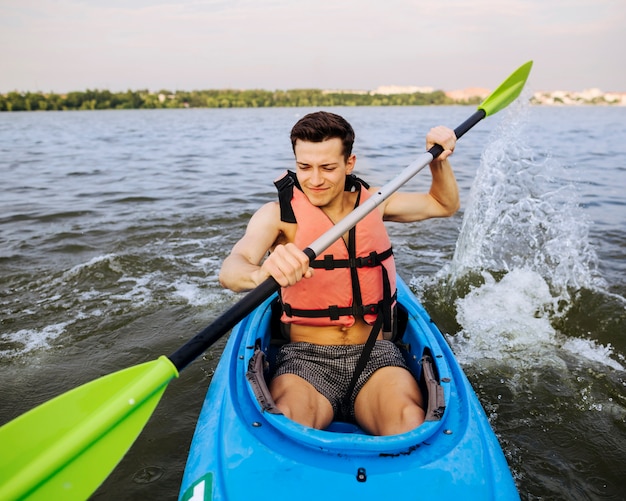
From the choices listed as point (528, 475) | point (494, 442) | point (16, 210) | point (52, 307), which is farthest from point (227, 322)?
point (16, 210)

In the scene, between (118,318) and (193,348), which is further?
(118,318)

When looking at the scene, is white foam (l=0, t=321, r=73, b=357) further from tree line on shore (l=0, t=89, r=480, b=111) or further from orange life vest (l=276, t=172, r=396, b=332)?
tree line on shore (l=0, t=89, r=480, b=111)

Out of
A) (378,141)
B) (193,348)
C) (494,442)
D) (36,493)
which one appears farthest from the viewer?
(378,141)

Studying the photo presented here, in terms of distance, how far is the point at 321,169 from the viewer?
2381mm

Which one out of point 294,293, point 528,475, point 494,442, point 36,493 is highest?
point 294,293

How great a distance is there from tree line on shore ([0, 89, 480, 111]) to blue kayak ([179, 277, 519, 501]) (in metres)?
62.5

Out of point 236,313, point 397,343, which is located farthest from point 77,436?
point 397,343

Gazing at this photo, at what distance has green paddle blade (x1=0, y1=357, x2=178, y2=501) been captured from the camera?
145 cm

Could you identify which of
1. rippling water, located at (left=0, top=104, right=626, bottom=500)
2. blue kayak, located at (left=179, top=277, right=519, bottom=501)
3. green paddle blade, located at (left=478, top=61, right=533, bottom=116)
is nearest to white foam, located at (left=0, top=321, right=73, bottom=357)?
rippling water, located at (left=0, top=104, right=626, bottom=500)

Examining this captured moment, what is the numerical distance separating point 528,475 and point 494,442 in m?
0.65

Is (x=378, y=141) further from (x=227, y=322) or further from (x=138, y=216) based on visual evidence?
(x=227, y=322)

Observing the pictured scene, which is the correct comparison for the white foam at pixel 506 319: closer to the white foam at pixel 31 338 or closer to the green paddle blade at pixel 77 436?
the green paddle blade at pixel 77 436

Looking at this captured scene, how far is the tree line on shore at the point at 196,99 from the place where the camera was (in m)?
55.1

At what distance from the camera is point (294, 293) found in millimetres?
2465
